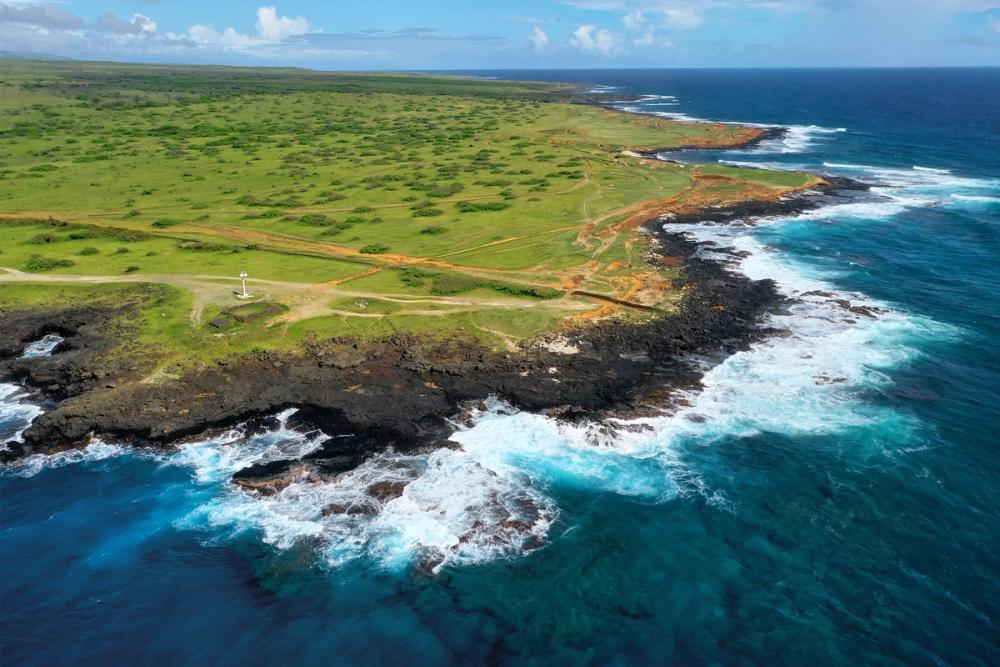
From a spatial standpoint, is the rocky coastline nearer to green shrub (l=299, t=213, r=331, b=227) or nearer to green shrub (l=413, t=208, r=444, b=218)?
green shrub (l=299, t=213, r=331, b=227)

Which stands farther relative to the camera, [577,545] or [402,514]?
[402,514]

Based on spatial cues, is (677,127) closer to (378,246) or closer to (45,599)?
(378,246)

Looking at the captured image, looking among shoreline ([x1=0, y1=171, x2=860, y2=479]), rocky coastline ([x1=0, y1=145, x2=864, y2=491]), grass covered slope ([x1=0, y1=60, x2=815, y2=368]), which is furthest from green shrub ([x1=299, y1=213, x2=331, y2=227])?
shoreline ([x1=0, y1=171, x2=860, y2=479])

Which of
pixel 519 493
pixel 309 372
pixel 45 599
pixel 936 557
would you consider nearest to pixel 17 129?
pixel 309 372

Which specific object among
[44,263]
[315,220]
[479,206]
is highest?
[479,206]

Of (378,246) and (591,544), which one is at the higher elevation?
(378,246)

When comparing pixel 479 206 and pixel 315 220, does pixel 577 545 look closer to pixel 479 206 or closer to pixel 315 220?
pixel 315 220

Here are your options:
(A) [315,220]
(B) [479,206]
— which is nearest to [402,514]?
(A) [315,220]
